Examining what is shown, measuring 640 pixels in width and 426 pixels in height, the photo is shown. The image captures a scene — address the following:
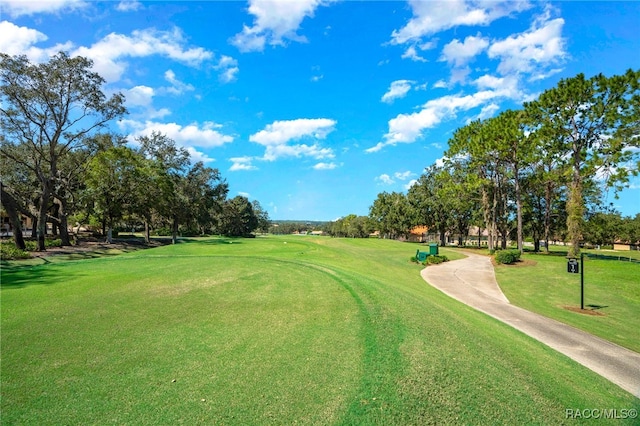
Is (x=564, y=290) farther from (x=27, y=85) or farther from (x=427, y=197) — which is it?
(x=427, y=197)

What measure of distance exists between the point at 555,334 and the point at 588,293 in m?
9.68

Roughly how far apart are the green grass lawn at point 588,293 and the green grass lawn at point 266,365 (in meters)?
6.32

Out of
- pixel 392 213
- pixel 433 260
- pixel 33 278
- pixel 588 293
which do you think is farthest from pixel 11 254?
pixel 392 213

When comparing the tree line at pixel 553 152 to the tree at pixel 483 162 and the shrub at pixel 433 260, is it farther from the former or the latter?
the shrub at pixel 433 260

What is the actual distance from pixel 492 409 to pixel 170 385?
162 inches

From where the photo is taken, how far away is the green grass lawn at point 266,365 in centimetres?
392

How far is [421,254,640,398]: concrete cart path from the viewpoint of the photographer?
25.0ft

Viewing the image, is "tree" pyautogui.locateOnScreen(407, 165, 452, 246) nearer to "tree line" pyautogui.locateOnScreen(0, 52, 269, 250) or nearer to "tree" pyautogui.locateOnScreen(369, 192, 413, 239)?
"tree" pyautogui.locateOnScreen(369, 192, 413, 239)

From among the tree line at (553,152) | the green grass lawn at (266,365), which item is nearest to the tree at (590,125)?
the tree line at (553,152)

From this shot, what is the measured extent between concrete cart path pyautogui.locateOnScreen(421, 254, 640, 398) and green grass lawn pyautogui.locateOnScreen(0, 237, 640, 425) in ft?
3.31

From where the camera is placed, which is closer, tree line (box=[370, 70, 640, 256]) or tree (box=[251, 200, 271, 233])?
tree line (box=[370, 70, 640, 256])

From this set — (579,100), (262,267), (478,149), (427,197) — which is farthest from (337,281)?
(427,197)

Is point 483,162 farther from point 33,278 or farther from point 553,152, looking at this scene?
point 33,278

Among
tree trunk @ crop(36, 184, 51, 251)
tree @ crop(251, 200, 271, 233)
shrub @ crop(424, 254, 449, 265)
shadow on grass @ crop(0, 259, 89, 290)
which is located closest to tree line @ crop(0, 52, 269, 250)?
tree trunk @ crop(36, 184, 51, 251)
